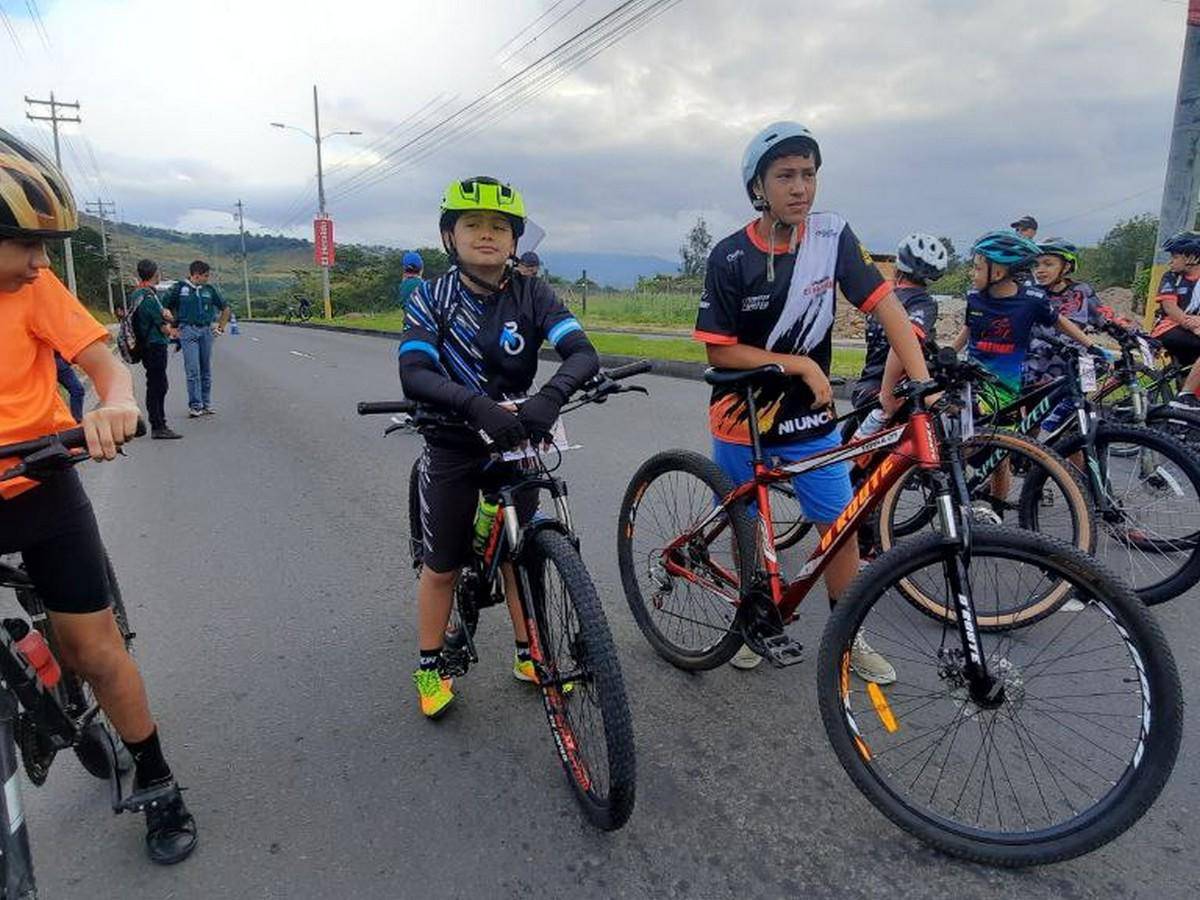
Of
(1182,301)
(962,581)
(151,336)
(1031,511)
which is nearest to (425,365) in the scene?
(962,581)

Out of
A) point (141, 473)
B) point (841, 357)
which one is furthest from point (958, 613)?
point (841, 357)

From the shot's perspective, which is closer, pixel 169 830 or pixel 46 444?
pixel 46 444

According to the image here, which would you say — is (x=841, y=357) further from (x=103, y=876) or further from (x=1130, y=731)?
(x=103, y=876)

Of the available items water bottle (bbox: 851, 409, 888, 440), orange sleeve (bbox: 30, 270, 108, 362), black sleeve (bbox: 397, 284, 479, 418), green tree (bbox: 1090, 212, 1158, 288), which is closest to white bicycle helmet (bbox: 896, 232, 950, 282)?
water bottle (bbox: 851, 409, 888, 440)

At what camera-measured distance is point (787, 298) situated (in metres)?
2.87

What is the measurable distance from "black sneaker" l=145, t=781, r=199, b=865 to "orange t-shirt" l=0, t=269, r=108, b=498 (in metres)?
1.02

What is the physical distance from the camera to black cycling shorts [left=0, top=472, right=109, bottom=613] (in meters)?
1.98

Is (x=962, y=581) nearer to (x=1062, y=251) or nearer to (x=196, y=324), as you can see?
(x=1062, y=251)

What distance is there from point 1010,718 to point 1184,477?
1.87 metres

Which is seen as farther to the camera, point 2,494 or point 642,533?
point 642,533

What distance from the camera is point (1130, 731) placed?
262 centimetres

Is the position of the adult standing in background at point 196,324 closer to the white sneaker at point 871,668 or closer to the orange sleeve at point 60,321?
the orange sleeve at point 60,321

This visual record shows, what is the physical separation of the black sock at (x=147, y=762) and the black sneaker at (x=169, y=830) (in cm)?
5

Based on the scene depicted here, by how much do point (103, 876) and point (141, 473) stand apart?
5481 mm
